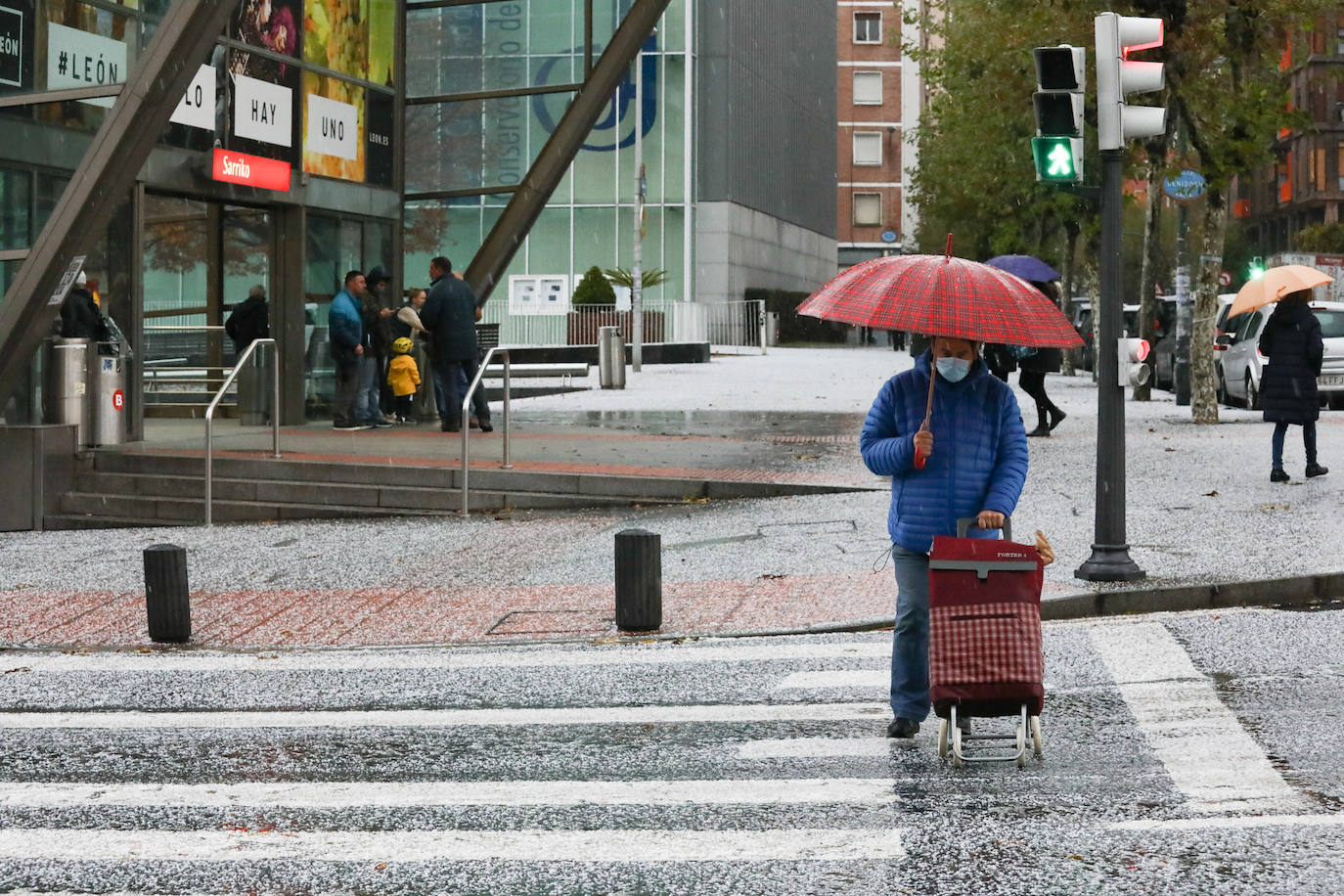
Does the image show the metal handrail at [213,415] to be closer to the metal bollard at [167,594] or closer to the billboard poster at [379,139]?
the billboard poster at [379,139]

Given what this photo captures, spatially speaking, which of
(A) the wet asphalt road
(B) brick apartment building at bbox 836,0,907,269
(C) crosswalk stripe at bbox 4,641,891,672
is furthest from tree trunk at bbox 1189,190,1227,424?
(B) brick apartment building at bbox 836,0,907,269

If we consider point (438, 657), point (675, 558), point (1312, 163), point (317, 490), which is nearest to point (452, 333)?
point (317, 490)

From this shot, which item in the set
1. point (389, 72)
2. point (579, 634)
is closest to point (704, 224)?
point (389, 72)

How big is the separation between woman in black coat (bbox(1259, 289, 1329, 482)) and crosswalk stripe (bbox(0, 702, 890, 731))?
882cm

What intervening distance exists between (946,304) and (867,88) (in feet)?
278

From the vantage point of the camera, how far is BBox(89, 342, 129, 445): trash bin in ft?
55.5

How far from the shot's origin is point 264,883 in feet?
16.9

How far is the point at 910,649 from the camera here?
683 cm

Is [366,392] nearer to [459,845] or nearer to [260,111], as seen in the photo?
[260,111]

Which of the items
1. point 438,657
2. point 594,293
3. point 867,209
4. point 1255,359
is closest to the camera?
point 438,657

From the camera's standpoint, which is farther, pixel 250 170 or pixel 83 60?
pixel 250 170

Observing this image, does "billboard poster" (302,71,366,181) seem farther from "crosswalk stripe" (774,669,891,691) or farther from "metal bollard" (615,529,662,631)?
"crosswalk stripe" (774,669,891,691)

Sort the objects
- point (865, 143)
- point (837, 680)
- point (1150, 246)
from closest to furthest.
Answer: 1. point (837, 680)
2. point (1150, 246)
3. point (865, 143)

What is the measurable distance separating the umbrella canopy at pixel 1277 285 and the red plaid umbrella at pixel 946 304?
8.97m
